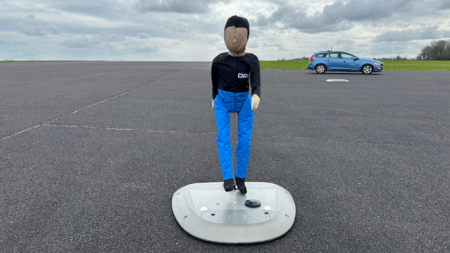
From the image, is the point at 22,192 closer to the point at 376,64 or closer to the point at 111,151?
the point at 111,151

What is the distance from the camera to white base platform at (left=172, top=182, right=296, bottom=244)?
2.48 meters

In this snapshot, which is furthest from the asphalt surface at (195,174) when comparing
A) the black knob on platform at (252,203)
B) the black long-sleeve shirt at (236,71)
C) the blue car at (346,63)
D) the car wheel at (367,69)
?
the car wheel at (367,69)

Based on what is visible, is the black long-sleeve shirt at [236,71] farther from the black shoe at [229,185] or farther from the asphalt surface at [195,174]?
the asphalt surface at [195,174]

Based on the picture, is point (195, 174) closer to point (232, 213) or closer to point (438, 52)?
point (232, 213)

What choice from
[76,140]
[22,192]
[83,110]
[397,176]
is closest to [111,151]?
[76,140]

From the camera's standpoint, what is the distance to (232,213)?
2744 mm

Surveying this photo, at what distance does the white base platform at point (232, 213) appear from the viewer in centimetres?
248

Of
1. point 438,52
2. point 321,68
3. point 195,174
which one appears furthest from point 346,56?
point 438,52

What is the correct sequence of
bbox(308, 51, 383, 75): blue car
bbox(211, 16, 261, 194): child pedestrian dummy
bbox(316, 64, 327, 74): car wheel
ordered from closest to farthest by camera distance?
bbox(211, 16, 261, 194): child pedestrian dummy → bbox(308, 51, 383, 75): blue car → bbox(316, 64, 327, 74): car wheel

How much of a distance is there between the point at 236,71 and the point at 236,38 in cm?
30

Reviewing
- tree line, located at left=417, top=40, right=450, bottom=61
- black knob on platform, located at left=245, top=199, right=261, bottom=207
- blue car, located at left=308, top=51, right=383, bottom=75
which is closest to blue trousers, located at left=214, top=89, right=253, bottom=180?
black knob on platform, located at left=245, top=199, right=261, bottom=207

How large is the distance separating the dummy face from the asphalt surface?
166cm

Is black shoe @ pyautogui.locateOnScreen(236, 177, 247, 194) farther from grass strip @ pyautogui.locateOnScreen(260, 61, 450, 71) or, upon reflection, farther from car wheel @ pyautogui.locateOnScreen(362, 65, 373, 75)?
grass strip @ pyautogui.locateOnScreen(260, 61, 450, 71)

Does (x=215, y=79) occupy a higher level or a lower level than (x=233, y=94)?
higher
